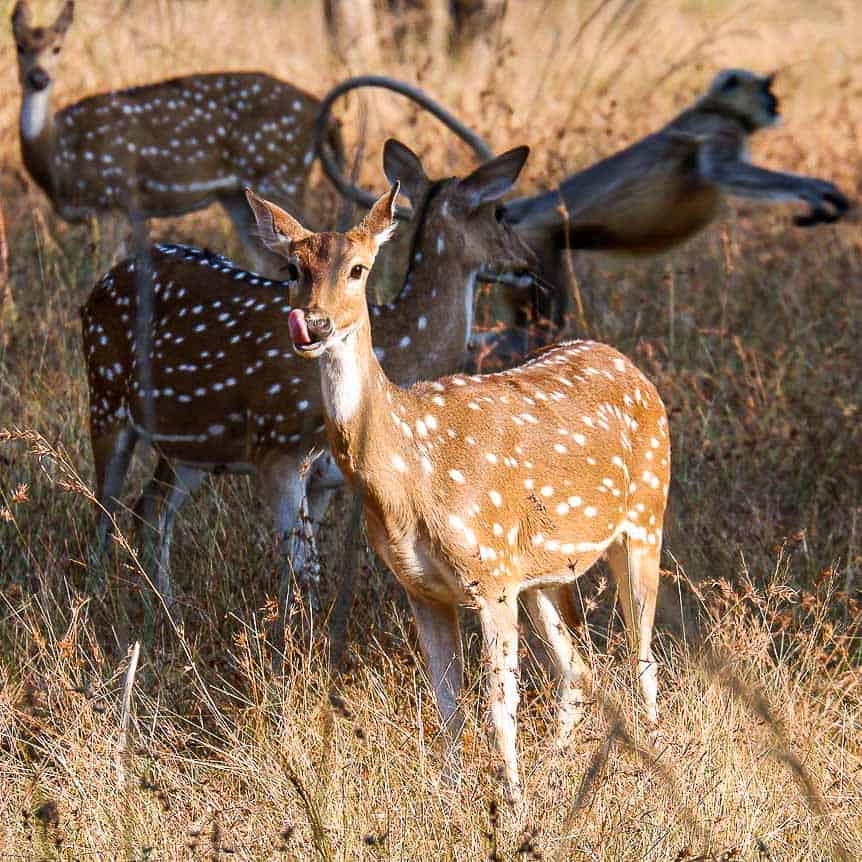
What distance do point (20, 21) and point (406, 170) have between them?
4016 mm

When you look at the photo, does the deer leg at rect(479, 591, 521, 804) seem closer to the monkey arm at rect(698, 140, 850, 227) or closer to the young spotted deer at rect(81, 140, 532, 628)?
the young spotted deer at rect(81, 140, 532, 628)

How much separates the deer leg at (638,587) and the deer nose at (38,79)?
18.5 feet

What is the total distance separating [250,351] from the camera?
5.68 m

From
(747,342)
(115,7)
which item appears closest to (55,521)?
(747,342)

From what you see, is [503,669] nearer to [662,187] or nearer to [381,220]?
[381,220]

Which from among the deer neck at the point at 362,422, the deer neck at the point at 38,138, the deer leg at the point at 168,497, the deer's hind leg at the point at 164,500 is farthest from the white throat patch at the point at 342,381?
the deer neck at the point at 38,138

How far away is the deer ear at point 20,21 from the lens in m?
9.10

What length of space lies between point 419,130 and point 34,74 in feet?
8.13

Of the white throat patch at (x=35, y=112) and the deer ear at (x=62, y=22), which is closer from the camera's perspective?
the deer ear at (x=62, y=22)

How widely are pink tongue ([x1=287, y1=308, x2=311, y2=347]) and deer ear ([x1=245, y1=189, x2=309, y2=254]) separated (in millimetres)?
436

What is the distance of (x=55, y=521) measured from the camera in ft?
19.2

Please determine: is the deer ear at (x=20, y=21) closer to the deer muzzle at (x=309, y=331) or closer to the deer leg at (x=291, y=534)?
the deer leg at (x=291, y=534)

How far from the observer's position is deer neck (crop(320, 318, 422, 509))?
3975 mm

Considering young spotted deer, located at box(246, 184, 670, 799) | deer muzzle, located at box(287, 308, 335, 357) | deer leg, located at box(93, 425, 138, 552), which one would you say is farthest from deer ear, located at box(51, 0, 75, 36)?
deer muzzle, located at box(287, 308, 335, 357)
